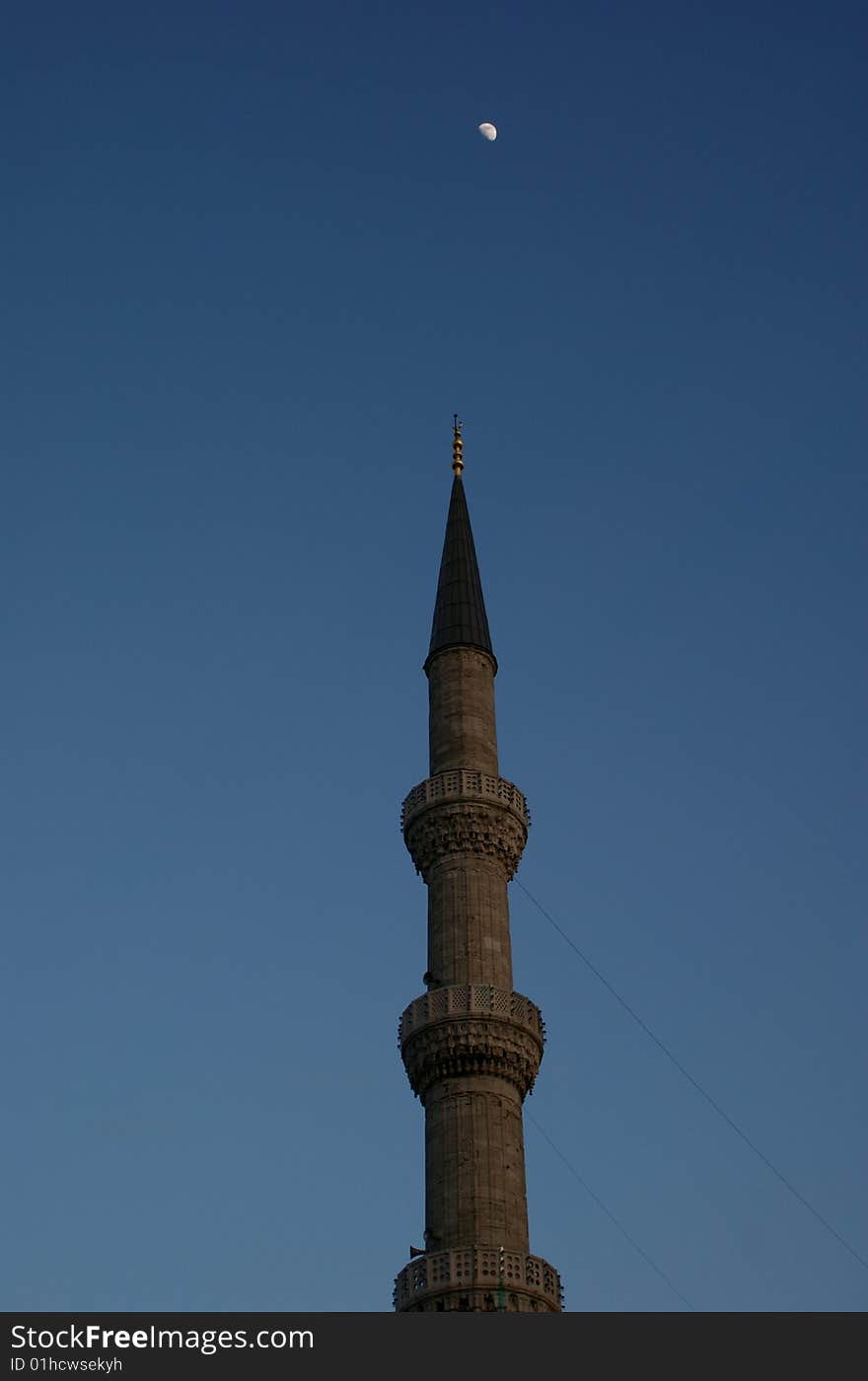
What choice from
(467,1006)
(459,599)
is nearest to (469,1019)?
(467,1006)

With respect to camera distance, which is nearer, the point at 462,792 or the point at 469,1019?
the point at 469,1019

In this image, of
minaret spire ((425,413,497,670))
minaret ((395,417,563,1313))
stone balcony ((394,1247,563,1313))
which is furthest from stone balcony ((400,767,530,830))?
stone balcony ((394,1247,563,1313))

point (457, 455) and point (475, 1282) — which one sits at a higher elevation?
point (457, 455)

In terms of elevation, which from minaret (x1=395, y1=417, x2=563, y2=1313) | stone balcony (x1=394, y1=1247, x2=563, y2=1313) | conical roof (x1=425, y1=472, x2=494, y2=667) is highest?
conical roof (x1=425, y1=472, x2=494, y2=667)

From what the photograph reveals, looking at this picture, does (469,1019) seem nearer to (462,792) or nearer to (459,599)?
(462,792)

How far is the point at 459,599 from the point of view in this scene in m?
49.1

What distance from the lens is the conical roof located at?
158ft

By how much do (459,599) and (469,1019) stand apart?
1271 centimetres

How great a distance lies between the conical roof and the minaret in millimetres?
52

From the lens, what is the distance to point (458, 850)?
145 feet

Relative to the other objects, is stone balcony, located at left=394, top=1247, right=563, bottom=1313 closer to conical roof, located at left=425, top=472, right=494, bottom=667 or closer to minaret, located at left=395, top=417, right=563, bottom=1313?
minaret, located at left=395, top=417, right=563, bottom=1313
